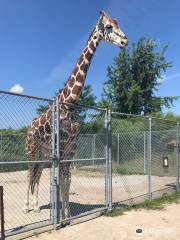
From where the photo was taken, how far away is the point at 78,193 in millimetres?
13977

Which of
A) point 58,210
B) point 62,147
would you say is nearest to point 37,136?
point 62,147

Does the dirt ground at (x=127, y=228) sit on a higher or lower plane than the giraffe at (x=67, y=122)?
lower

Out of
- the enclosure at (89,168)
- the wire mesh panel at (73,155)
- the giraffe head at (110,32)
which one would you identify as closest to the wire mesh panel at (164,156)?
the enclosure at (89,168)

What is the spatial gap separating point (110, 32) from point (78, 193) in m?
5.45

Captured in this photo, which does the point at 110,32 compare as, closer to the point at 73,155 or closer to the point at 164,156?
the point at 73,155

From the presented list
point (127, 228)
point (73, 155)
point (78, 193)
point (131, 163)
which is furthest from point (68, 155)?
point (131, 163)

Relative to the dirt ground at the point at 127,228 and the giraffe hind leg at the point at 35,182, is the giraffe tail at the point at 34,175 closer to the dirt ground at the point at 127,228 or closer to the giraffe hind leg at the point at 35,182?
the giraffe hind leg at the point at 35,182

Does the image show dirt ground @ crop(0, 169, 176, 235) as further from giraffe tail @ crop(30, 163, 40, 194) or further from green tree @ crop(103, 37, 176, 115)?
green tree @ crop(103, 37, 176, 115)

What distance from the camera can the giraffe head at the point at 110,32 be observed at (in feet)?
35.3

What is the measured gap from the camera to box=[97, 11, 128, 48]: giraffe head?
35.3ft

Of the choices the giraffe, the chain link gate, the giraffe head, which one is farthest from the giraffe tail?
the giraffe head

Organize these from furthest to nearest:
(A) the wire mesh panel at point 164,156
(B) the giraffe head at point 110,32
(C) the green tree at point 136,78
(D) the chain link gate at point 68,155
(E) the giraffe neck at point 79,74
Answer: (C) the green tree at point 136,78 < (A) the wire mesh panel at point 164,156 < (B) the giraffe head at point 110,32 < (E) the giraffe neck at point 79,74 < (D) the chain link gate at point 68,155

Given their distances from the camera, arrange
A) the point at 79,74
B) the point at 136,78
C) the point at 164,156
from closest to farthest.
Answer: the point at 79,74 < the point at 164,156 < the point at 136,78

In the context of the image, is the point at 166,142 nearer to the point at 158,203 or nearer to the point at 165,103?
the point at 158,203
